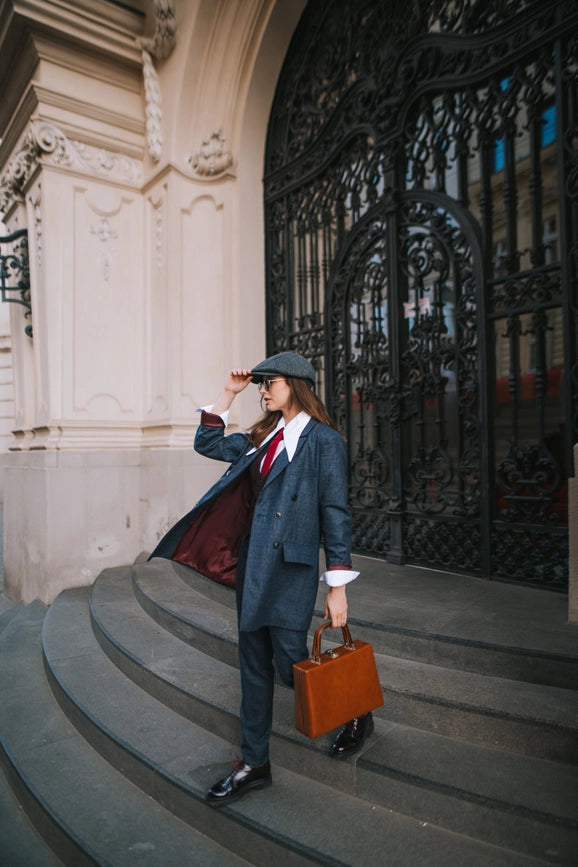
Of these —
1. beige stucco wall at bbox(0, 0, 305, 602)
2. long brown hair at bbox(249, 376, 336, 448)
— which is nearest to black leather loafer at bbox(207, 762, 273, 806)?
long brown hair at bbox(249, 376, 336, 448)

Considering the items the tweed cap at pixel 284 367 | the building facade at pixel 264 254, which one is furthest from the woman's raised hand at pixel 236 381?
the building facade at pixel 264 254

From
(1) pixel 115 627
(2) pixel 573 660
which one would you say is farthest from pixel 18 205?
(2) pixel 573 660

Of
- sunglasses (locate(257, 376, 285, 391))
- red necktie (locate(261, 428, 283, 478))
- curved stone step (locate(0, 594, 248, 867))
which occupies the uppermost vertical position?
sunglasses (locate(257, 376, 285, 391))

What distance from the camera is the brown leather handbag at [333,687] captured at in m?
2.14

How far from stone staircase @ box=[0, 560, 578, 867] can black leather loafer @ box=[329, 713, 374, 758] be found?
0.05 m

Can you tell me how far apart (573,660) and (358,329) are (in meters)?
3.54

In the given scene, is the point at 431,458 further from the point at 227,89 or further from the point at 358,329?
the point at 227,89

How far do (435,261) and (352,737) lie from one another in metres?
3.68

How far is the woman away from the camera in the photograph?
233cm

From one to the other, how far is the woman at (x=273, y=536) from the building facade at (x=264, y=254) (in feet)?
7.57

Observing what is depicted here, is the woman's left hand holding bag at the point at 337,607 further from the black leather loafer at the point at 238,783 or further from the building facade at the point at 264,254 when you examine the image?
the building facade at the point at 264,254

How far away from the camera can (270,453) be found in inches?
101

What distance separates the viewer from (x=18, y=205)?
688 centimetres

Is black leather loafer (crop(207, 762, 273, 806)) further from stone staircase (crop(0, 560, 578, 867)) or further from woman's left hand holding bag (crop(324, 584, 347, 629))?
woman's left hand holding bag (crop(324, 584, 347, 629))
